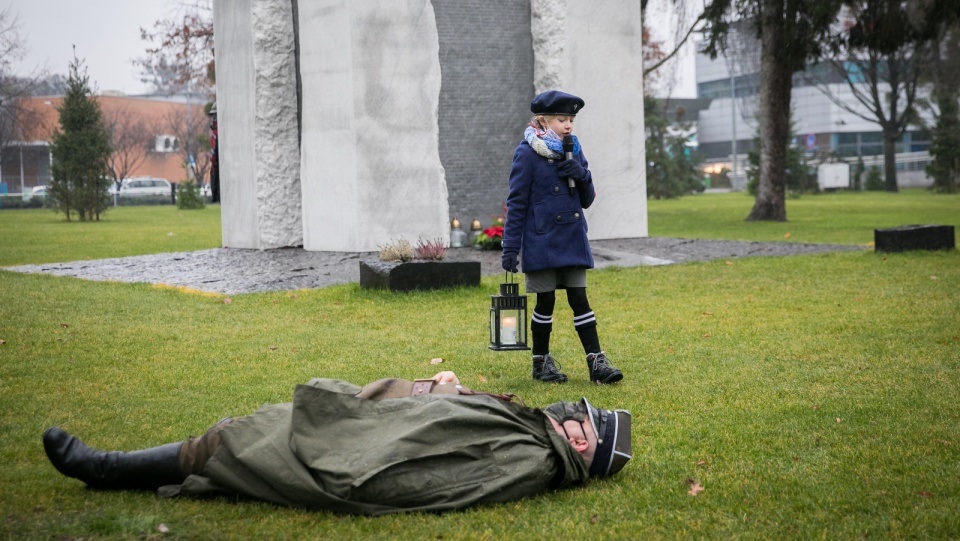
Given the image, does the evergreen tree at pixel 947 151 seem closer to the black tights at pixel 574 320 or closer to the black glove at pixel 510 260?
the black tights at pixel 574 320

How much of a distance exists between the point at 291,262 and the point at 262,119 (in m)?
3.19

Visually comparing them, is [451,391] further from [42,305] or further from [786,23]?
[786,23]

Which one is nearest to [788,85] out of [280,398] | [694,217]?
[694,217]

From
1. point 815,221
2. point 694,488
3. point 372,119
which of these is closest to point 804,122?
point 815,221

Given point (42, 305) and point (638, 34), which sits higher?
point (638, 34)

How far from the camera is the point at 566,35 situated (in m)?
17.2

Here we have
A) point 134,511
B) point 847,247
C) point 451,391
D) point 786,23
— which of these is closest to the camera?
point 134,511

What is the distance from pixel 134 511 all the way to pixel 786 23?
2029 cm

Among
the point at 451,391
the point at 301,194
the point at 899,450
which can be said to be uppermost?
the point at 301,194

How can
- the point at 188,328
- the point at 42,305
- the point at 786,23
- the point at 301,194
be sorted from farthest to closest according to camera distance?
the point at 786,23, the point at 301,194, the point at 42,305, the point at 188,328

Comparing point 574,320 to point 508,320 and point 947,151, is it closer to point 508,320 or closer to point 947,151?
point 508,320

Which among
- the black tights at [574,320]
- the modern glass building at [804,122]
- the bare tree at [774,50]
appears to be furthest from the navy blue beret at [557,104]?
the modern glass building at [804,122]

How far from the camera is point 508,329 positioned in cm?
679

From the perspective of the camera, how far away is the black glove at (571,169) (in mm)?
6607
